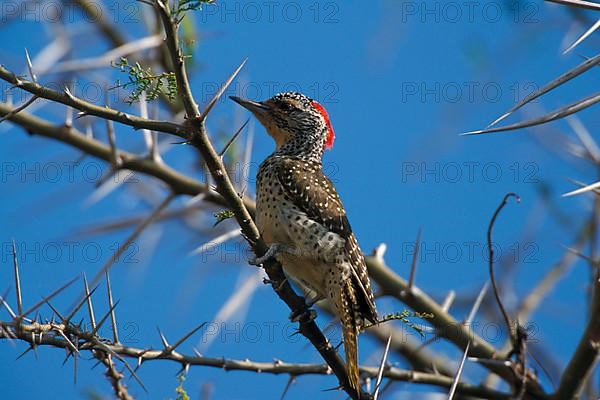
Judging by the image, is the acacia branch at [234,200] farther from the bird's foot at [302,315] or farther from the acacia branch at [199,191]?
the acacia branch at [199,191]

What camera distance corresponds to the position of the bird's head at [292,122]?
218 inches

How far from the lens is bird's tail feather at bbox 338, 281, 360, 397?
386 centimetres

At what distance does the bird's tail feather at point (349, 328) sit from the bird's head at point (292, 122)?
1360mm

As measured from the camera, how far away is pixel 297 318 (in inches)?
146

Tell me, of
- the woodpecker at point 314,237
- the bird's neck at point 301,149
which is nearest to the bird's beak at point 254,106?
the woodpecker at point 314,237

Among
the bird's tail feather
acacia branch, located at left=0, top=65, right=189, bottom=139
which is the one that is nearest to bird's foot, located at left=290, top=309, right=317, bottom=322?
the bird's tail feather

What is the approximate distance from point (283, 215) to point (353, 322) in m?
0.70

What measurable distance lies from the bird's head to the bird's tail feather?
4.46 feet

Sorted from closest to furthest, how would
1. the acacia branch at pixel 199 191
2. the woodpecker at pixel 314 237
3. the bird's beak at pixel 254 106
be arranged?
the woodpecker at pixel 314 237, the acacia branch at pixel 199 191, the bird's beak at pixel 254 106

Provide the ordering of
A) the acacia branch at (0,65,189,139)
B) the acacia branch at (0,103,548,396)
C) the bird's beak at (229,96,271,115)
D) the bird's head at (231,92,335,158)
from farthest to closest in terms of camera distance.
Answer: the bird's head at (231,92,335,158) → the bird's beak at (229,96,271,115) → the acacia branch at (0,103,548,396) → the acacia branch at (0,65,189,139)

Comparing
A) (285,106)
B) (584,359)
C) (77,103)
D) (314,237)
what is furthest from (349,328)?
(77,103)

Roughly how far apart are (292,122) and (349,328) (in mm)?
1799

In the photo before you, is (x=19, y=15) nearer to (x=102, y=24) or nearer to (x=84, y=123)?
(x=84, y=123)

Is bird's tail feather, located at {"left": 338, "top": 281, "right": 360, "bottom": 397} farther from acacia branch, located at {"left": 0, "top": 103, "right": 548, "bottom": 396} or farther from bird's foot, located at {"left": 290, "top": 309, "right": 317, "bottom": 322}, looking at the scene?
acacia branch, located at {"left": 0, "top": 103, "right": 548, "bottom": 396}
